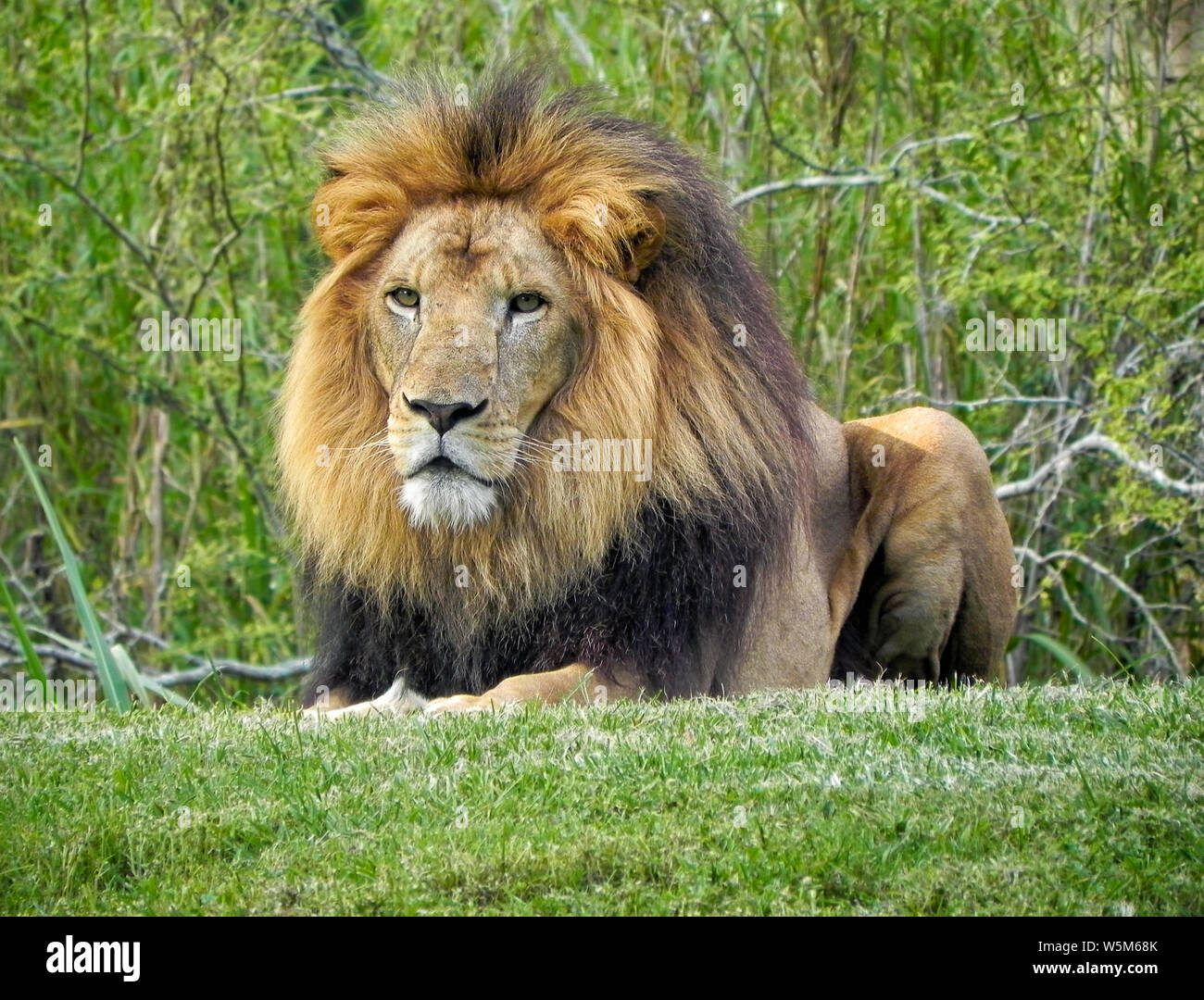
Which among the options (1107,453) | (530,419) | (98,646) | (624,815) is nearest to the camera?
(624,815)

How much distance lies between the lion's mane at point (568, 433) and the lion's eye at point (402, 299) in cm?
15

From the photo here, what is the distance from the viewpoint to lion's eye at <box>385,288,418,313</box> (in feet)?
17.5

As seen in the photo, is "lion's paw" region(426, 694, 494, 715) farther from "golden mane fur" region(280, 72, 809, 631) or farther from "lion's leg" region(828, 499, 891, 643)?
"lion's leg" region(828, 499, 891, 643)

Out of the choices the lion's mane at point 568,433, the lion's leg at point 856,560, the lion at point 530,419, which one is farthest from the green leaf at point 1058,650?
the lion's mane at point 568,433

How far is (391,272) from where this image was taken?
17.6ft

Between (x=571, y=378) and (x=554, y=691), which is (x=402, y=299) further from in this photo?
(x=554, y=691)

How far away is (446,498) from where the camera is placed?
5.05m

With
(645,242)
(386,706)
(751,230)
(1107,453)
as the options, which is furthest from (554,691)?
(1107,453)

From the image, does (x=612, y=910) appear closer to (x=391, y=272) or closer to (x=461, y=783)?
(x=461, y=783)

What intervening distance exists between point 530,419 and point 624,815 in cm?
175

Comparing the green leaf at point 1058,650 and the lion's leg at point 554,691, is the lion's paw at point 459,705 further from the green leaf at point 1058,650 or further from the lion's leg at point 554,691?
the green leaf at point 1058,650

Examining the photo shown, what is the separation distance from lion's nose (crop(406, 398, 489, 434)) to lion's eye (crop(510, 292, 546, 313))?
397mm

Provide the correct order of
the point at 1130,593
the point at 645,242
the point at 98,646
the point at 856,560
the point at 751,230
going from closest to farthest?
the point at 645,242 → the point at 98,646 → the point at 856,560 → the point at 751,230 → the point at 1130,593

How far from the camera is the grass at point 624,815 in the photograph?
3441 mm
